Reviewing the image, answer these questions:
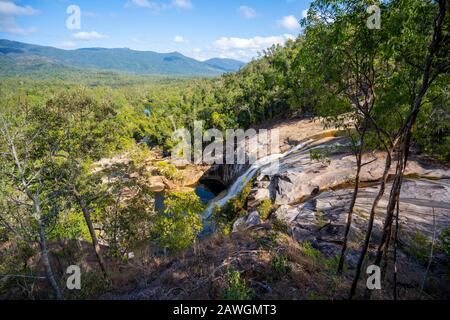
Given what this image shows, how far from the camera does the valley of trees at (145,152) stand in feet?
19.0

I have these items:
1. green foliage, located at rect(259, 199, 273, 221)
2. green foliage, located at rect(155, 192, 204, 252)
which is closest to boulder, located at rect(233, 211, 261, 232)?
green foliage, located at rect(259, 199, 273, 221)

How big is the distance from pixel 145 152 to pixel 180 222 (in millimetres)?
4822

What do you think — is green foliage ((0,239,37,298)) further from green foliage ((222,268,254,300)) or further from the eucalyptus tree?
the eucalyptus tree

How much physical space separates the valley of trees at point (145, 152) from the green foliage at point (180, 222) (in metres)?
0.07

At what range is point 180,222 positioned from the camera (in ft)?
45.2

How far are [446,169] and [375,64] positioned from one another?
13802mm

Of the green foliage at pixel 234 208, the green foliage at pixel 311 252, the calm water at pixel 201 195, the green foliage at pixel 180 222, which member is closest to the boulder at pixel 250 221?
the green foliage at pixel 234 208

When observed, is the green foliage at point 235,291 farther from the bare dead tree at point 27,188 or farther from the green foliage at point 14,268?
the green foliage at point 14,268

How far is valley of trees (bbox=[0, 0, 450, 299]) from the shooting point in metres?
5.79
